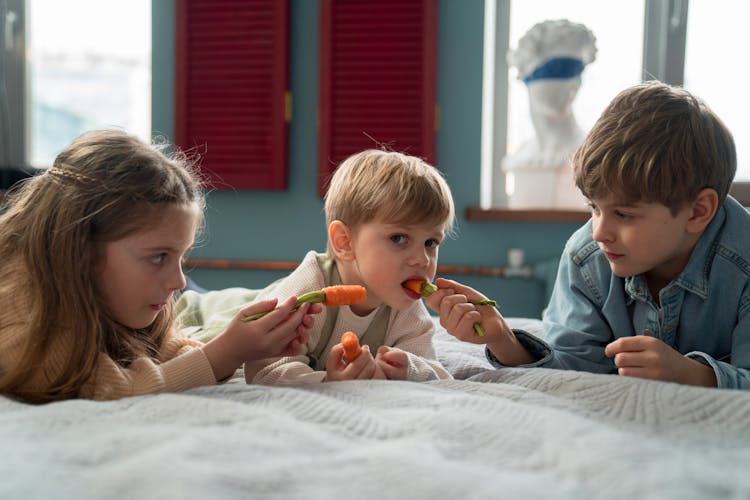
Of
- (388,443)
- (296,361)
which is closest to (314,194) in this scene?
(296,361)

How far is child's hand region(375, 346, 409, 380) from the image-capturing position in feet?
3.84

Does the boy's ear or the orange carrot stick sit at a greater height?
the boy's ear

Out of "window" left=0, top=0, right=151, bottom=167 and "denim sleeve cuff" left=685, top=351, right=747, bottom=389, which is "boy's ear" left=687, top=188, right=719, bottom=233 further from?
"window" left=0, top=0, right=151, bottom=167

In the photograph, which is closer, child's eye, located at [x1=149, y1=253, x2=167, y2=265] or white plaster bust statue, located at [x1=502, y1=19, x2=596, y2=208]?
child's eye, located at [x1=149, y1=253, x2=167, y2=265]

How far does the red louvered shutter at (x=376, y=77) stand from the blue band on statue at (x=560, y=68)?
0.44 metres

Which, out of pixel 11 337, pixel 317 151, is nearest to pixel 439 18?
pixel 317 151

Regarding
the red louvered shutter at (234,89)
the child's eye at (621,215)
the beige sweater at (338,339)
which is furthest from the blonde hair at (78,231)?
the red louvered shutter at (234,89)

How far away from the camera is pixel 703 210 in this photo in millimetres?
1245

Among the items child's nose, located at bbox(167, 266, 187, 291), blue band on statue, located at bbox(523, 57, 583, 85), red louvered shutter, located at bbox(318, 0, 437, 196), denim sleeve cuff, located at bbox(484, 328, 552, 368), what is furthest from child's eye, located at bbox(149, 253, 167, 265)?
blue band on statue, located at bbox(523, 57, 583, 85)

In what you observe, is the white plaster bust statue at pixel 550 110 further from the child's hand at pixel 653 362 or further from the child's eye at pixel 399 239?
the child's hand at pixel 653 362

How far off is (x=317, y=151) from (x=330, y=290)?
178 cm

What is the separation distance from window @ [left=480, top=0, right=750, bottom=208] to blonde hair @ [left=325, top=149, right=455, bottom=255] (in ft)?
5.09

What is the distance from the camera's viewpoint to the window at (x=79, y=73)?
10.6 ft

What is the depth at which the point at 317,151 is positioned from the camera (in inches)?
115
